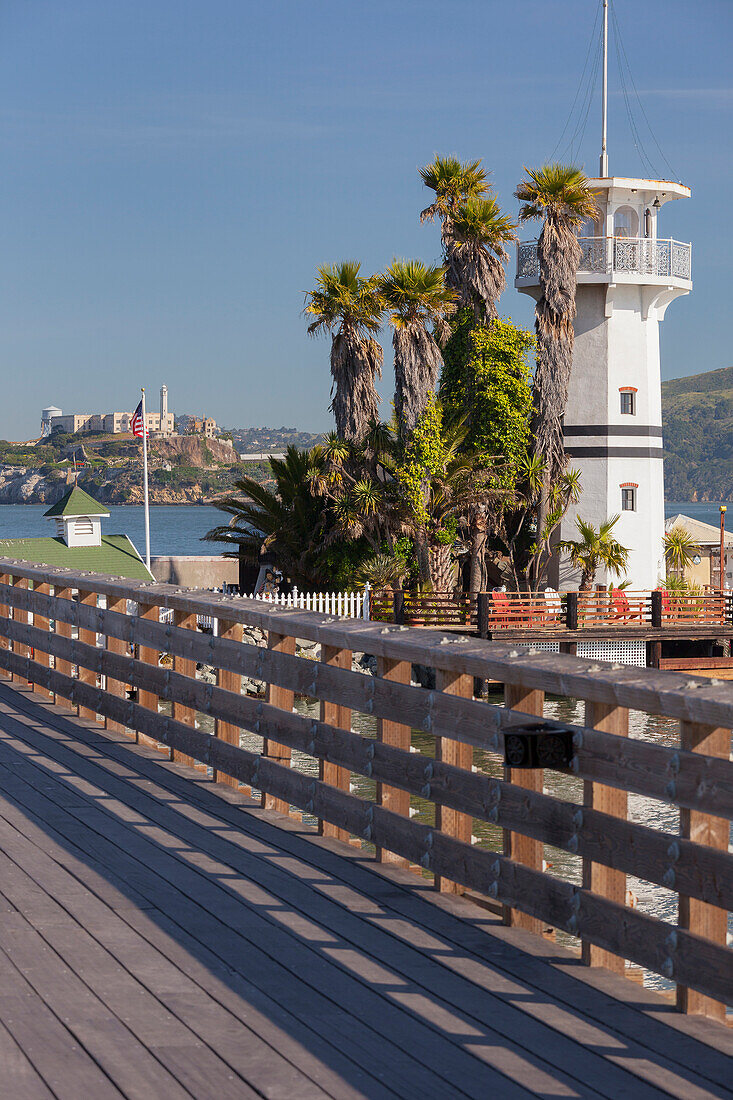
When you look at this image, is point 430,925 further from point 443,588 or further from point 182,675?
point 443,588

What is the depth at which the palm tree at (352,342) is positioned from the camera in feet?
111

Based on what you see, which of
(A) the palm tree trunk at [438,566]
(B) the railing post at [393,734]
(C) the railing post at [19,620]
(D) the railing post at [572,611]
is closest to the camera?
(B) the railing post at [393,734]

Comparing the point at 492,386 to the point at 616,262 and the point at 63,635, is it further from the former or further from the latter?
the point at 63,635

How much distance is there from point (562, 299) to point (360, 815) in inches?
1210

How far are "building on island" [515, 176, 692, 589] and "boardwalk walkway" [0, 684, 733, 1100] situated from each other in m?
31.0

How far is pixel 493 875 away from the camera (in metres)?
4.67

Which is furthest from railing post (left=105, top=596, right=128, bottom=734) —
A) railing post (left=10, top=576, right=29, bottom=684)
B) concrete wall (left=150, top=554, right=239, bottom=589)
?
concrete wall (left=150, top=554, right=239, bottom=589)

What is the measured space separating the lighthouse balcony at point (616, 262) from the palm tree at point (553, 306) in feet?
4.45

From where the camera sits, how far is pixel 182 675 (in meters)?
7.46

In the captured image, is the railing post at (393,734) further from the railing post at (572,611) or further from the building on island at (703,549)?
the building on island at (703,549)

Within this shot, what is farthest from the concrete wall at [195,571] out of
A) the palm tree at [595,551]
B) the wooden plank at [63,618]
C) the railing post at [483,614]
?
the wooden plank at [63,618]

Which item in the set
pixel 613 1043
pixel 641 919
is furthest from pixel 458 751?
pixel 613 1043

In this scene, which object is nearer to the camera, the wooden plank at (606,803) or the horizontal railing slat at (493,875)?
the horizontal railing slat at (493,875)

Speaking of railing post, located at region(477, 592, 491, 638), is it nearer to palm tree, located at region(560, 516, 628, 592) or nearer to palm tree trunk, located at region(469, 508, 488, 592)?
palm tree trunk, located at region(469, 508, 488, 592)
